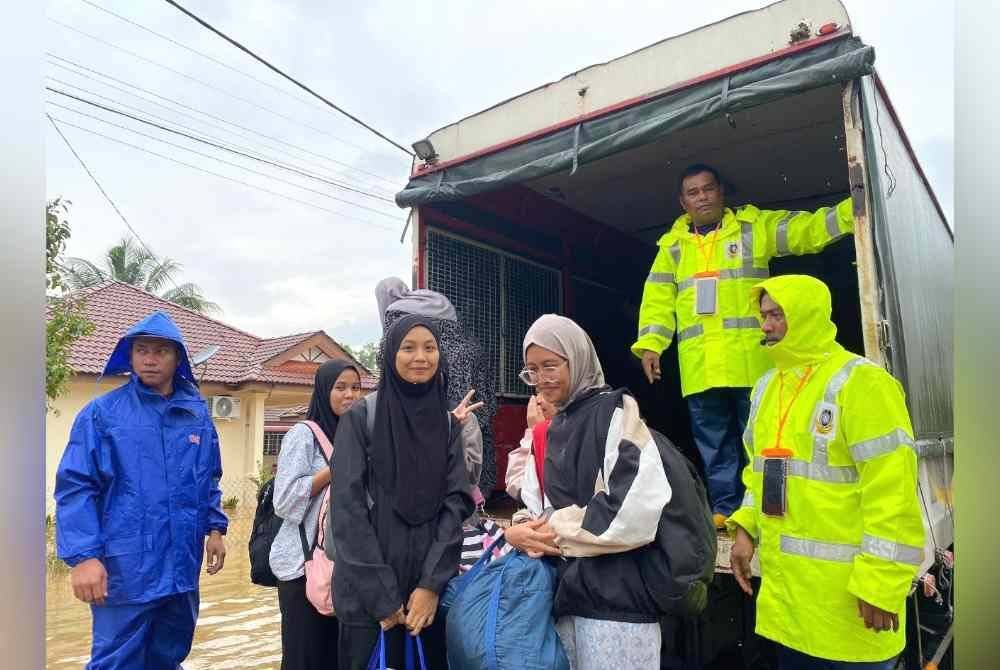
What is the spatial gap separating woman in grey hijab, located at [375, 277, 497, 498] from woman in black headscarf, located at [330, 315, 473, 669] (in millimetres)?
1074

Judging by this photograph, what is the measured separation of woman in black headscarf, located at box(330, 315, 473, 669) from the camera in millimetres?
2148

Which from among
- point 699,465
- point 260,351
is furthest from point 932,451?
point 260,351

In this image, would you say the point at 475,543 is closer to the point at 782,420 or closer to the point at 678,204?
the point at 782,420

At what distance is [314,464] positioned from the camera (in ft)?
9.07

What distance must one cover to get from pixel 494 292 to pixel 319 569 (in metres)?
2.64

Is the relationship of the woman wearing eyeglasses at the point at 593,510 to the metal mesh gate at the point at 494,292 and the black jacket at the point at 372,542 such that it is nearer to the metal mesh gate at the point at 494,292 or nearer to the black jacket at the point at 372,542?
the black jacket at the point at 372,542

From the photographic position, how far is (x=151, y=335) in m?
2.90

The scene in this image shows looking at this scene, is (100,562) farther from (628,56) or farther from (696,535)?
(628,56)

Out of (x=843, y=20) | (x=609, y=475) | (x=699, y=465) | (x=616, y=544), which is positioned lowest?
(x=699, y=465)

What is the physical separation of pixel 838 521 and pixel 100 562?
2.72 meters

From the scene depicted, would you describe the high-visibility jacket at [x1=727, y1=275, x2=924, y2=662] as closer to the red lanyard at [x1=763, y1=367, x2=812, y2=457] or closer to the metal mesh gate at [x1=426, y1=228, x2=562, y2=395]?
the red lanyard at [x1=763, y1=367, x2=812, y2=457]

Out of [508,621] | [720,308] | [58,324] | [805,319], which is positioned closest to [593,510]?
[508,621]

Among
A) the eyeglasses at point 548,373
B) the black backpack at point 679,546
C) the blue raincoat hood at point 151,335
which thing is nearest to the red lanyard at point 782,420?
the black backpack at point 679,546

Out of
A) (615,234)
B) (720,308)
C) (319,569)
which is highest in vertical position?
(615,234)
